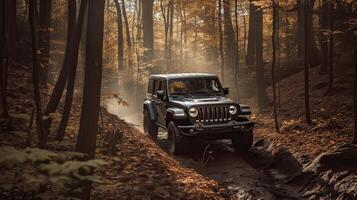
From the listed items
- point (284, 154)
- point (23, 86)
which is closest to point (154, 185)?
point (284, 154)

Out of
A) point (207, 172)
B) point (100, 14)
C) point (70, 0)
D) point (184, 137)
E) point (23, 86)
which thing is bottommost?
point (207, 172)

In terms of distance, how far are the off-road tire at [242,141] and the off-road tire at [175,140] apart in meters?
1.34

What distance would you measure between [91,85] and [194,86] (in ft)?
18.2

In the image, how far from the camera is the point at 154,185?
708 centimetres

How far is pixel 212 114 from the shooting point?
33.1 ft

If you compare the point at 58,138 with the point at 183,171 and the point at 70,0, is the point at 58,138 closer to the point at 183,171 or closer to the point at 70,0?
the point at 183,171

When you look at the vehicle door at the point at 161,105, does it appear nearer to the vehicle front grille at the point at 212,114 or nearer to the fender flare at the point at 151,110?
→ the fender flare at the point at 151,110

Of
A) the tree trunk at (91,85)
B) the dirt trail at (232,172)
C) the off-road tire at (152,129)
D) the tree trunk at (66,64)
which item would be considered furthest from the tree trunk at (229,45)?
the tree trunk at (91,85)

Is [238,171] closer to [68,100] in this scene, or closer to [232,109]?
[232,109]

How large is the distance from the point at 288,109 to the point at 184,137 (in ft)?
20.3

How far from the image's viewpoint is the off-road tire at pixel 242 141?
408 inches

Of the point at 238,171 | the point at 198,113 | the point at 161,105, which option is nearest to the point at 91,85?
the point at 198,113

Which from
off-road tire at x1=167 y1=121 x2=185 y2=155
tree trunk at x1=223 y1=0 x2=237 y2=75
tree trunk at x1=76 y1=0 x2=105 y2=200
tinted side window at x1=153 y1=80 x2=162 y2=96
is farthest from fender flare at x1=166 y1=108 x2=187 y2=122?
tree trunk at x1=223 y1=0 x2=237 y2=75

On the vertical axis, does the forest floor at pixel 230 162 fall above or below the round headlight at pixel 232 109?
below
